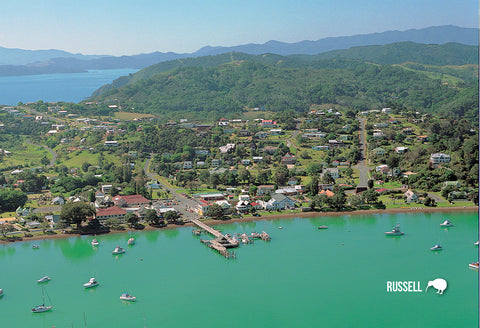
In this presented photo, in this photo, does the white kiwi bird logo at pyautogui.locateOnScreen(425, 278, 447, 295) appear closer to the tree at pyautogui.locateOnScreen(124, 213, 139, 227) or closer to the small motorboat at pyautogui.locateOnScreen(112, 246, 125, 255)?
Answer: the small motorboat at pyautogui.locateOnScreen(112, 246, 125, 255)

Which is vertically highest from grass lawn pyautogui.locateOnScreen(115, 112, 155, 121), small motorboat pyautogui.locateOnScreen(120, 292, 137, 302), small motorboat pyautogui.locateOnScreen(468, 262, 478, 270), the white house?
grass lawn pyautogui.locateOnScreen(115, 112, 155, 121)

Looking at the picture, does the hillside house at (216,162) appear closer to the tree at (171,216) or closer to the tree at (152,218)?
the tree at (171,216)

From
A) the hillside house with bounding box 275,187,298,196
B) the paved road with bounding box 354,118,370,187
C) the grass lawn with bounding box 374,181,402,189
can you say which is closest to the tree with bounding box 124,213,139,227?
the hillside house with bounding box 275,187,298,196

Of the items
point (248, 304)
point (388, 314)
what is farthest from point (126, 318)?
point (388, 314)

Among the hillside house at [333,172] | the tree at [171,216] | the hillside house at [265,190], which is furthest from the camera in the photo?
the hillside house at [333,172]

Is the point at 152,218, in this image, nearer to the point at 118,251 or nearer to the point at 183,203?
the point at 118,251

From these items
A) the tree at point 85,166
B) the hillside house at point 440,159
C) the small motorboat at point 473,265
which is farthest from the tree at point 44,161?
the small motorboat at point 473,265

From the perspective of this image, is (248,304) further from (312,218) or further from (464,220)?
(464,220)
